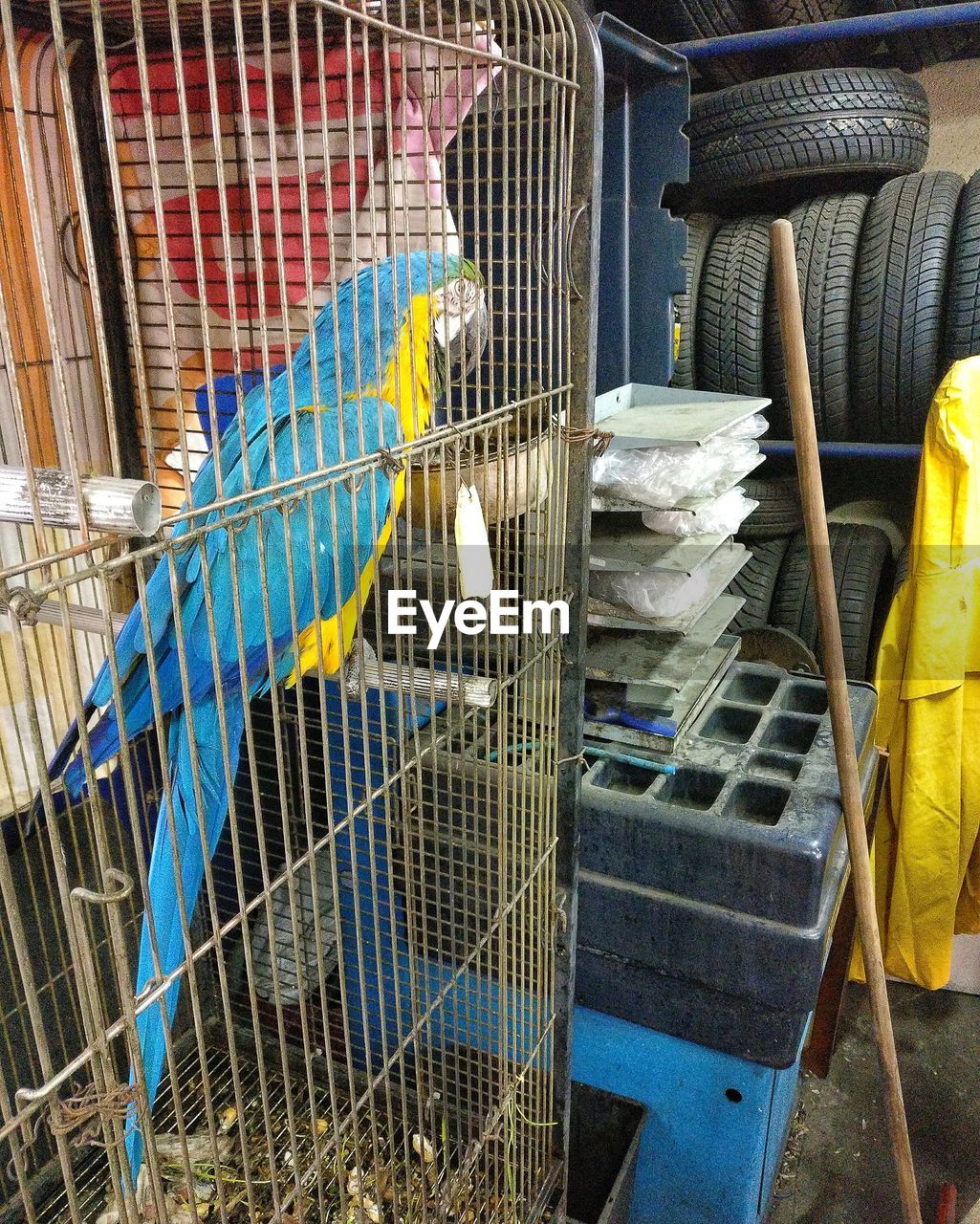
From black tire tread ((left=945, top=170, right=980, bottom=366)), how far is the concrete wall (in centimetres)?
46

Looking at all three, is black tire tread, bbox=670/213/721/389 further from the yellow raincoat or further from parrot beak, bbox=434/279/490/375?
parrot beak, bbox=434/279/490/375

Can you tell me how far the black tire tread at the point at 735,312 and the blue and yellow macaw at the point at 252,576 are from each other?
1108 mm

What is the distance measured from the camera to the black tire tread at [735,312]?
70.4 inches

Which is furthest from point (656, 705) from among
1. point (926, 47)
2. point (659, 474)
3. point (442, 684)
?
point (926, 47)

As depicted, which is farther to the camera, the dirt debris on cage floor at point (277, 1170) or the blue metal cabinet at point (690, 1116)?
the blue metal cabinet at point (690, 1116)

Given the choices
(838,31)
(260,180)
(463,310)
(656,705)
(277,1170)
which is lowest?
(277,1170)

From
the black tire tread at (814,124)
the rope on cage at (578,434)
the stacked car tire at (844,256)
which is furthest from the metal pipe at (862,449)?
the rope on cage at (578,434)

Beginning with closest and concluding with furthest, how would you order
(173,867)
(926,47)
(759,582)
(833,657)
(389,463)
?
(173,867) < (389,463) < (833,657) < (926,47) < (759,582)

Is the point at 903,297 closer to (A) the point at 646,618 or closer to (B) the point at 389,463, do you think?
(A) the point at 646,618

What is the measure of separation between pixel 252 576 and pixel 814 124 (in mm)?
1577

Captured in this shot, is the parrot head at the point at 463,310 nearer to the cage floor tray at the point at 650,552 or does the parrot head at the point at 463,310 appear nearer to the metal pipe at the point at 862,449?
the cage floor tray at the point at 650,552

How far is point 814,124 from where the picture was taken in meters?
1.71

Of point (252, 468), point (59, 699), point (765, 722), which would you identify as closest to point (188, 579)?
point (252, 468)

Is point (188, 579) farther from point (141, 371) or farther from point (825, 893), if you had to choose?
point (825, 893)
